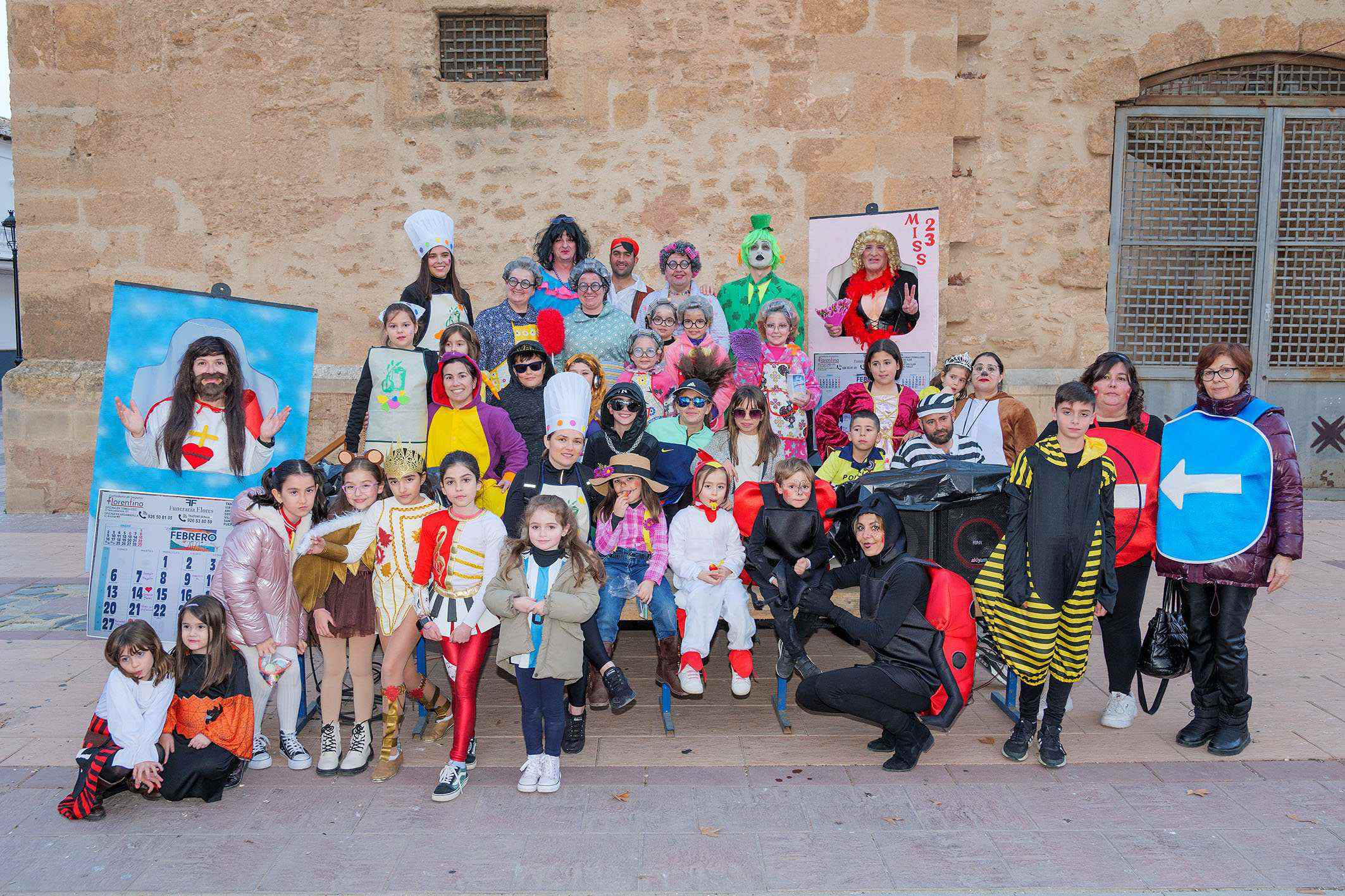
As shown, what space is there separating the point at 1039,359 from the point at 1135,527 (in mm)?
5273

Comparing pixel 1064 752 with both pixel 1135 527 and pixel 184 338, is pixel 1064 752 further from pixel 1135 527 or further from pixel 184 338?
pixel 184 338

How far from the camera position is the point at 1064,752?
13.7ft

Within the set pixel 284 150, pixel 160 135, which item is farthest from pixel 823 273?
pixel 160 135

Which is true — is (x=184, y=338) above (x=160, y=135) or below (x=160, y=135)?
below

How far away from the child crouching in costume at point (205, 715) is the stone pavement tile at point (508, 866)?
851 millimetres

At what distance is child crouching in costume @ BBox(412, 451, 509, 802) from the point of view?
158 inches

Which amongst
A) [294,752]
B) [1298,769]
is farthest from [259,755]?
[1298,769]

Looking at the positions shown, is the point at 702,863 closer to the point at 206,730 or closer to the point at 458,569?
the point at 458,569

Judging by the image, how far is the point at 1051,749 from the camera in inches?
162

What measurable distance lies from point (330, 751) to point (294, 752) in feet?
0.57

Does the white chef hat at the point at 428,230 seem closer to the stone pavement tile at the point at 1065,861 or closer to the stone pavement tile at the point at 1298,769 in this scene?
the stone pavement tile at the point at 1065,861

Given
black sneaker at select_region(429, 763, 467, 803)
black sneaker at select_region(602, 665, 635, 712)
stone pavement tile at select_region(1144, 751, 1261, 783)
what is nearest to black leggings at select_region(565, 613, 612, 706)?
black sneaker at select_region(602, 665, 635, 712)

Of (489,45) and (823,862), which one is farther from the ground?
(489,45)

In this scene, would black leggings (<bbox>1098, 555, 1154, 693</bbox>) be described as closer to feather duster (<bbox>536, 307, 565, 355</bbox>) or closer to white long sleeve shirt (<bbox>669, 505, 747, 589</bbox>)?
white long sleeve shirt (<bbox>669, 505, 747, 589</bbox>)
